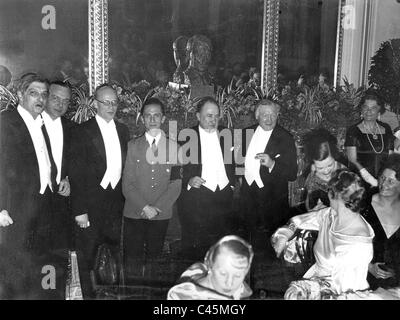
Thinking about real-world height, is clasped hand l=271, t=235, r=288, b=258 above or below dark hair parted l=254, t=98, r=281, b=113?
below

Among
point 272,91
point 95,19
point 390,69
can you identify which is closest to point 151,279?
point 272,91

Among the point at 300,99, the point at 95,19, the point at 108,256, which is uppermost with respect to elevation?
the point at 95,19

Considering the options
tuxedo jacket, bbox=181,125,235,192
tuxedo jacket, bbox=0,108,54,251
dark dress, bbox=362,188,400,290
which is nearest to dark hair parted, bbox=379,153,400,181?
dark dress, bbox=362,188,400,290

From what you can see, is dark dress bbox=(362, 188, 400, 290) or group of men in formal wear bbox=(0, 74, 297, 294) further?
dark dress bbox=(362, 188, 400, 290)

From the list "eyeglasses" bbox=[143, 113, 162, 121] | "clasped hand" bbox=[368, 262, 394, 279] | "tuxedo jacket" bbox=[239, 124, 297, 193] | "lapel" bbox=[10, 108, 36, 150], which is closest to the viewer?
"lapel" bbox=[10, 108, 36, 150]

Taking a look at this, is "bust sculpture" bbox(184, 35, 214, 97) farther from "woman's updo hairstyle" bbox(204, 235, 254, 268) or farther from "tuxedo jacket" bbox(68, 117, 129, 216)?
"woman's updo hairstyle" bbox(204, 235, 254, 268)

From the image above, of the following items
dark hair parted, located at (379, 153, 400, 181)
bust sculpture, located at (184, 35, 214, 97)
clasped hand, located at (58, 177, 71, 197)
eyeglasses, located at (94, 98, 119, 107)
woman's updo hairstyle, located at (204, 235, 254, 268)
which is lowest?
woman's updo hairstyle, located at (204, 235, 254, 268)

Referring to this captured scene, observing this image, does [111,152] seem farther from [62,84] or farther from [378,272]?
A: [378,272]

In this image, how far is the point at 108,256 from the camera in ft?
9.96

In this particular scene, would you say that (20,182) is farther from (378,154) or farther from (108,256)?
(378,154)

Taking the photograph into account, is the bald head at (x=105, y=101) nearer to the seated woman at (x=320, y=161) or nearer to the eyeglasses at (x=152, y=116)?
the eyeglasses at (x=152, y=116)

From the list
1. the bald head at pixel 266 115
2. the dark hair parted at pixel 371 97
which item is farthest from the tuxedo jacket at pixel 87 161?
the dark hair parted at pixel 371 97

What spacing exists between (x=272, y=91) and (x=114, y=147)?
97cm

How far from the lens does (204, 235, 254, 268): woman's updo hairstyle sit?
3004 millimetres
